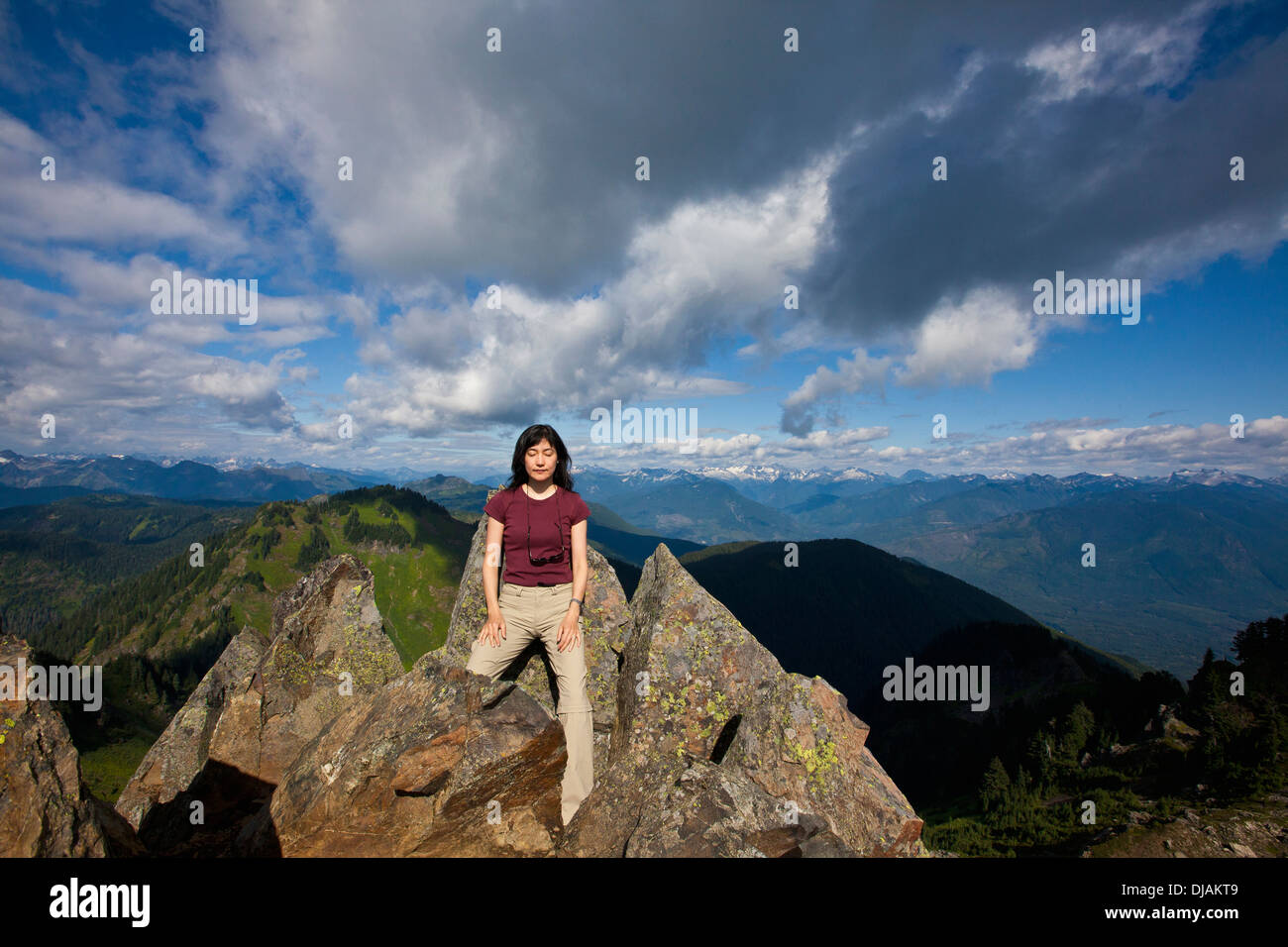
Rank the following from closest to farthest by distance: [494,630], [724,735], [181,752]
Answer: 1. [494,630]
2. [724,735]
3. [181,752]

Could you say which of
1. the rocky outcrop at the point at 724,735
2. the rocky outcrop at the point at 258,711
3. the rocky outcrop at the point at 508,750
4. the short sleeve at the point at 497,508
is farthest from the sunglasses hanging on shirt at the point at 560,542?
the rocky outcrop at the point at 258,711

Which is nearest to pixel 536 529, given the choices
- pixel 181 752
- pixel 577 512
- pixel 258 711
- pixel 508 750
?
pixel 577 512

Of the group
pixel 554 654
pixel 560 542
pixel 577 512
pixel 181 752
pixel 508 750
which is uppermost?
pixel 577 512

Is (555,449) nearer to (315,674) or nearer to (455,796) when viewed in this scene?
(455,796)

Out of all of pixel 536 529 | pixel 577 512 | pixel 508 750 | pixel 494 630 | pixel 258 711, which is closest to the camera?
pixel 508 750

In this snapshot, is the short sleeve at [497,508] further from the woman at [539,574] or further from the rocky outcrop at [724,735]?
the rocky outcrop at [724,735]

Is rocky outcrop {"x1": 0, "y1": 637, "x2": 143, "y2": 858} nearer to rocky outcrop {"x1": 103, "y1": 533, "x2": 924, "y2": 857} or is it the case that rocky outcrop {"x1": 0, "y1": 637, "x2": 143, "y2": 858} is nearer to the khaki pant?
rocky outcrop {"x1": 103, "y1": 533, "x2": 924, "y2": 857}

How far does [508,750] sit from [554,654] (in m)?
1.82

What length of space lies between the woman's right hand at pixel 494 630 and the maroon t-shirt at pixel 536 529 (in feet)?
2.31

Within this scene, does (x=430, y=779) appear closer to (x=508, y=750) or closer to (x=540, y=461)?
(x=508, y=750)

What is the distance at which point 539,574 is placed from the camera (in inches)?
384
